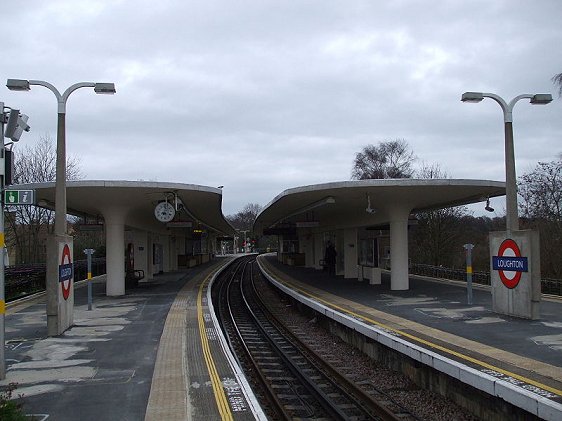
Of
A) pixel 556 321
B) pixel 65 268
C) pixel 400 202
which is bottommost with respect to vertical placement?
pixel 556 321

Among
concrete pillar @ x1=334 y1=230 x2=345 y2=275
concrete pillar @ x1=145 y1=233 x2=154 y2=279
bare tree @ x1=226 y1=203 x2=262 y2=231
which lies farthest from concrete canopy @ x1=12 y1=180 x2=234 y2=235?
bare tree @ x1=226 y1=203 x2=262 y2=231

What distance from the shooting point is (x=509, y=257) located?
45.4ft

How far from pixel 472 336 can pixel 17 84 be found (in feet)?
37.3

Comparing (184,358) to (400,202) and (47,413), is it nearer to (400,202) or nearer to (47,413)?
(47,413)

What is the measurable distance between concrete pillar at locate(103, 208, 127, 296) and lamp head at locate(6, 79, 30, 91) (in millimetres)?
10515

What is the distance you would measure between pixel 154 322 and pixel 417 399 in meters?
7.61

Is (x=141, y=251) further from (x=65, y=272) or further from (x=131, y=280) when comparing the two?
(x=65, y=272)

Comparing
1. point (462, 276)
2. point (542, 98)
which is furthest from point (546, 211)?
point (542, 98)

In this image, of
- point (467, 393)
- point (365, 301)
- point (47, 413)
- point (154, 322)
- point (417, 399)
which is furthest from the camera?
point (365, 301)

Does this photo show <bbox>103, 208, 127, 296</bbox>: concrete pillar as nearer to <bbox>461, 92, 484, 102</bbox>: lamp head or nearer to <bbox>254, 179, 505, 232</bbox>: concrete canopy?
<bbox>254, 179, 505, 232</bbox>: concrete canopy

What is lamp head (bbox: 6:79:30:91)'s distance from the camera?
1288 cm

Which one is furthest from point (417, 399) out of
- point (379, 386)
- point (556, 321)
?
point (556, 321)

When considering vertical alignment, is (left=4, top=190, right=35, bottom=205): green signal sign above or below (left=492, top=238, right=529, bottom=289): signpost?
above

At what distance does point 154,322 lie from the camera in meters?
14.7
